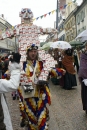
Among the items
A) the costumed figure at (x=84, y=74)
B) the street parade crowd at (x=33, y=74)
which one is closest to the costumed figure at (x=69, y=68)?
the costumed figure at (x=84, y=74)

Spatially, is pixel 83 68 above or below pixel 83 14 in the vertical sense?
below

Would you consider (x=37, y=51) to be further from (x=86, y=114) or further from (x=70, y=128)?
(x=86, y=114)

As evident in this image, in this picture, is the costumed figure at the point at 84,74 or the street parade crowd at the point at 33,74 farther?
the costumed figure at the point at 84,74

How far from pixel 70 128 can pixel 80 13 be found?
33.0 m

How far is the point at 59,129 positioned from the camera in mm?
4473

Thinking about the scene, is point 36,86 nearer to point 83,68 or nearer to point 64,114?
point 83,68

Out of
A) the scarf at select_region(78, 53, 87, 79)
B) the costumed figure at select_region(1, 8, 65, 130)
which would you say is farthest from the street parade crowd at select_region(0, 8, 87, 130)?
the scarf at select_region(78, 53, 87, 79)

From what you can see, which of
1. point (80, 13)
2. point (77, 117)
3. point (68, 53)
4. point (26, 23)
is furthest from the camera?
point (80, 13)

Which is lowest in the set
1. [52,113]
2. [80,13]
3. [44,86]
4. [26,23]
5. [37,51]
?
[52,113]

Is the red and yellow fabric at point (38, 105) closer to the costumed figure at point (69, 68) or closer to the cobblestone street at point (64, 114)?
the cobblestone street at point (64, 114)

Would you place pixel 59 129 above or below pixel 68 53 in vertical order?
below

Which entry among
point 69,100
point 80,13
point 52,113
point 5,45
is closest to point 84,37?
point 69,100

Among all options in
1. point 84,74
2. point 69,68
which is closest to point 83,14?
point 69,68

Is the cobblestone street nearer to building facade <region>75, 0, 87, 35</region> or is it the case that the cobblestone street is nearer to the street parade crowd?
the street parade crowd
